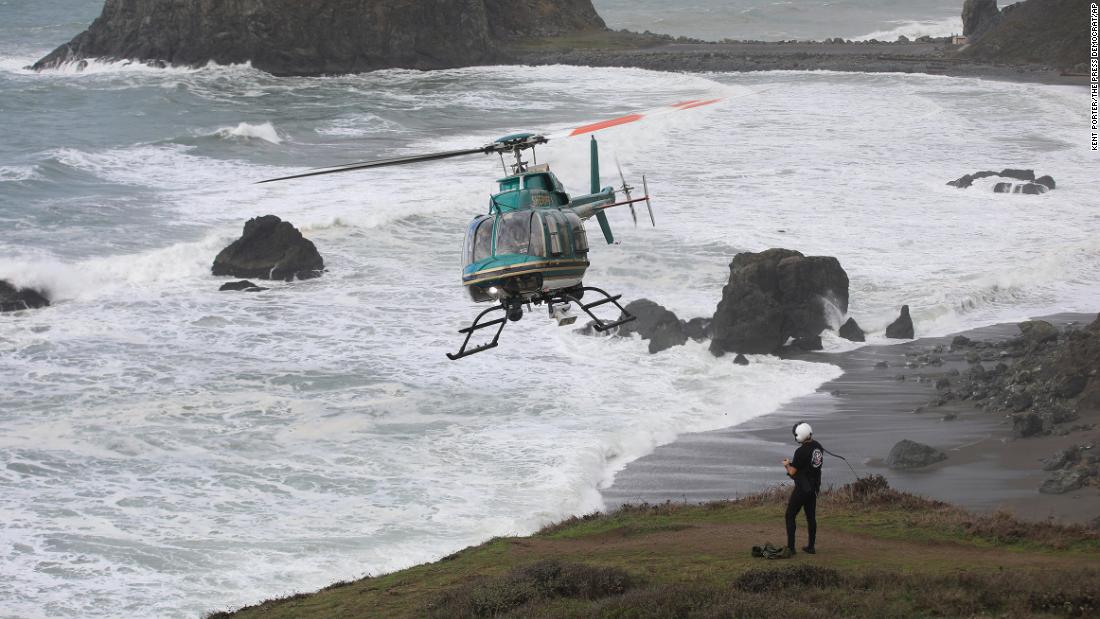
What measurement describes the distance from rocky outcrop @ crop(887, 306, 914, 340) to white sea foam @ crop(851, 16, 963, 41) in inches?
3515

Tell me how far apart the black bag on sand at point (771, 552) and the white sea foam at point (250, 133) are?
159 ft

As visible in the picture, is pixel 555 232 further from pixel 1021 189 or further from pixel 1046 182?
pixel 1046 182

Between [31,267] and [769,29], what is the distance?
343ft

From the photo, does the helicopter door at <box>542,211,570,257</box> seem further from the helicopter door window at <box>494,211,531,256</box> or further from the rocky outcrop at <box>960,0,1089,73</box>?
the rocky outcrop at <box>960,0,1089,73</box>

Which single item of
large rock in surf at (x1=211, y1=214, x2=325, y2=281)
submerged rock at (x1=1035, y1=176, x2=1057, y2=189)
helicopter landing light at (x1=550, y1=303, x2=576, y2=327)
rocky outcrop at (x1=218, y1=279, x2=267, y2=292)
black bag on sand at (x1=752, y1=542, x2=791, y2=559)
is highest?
helicopter landing light at (x1=550, y1=303, x2=576, y2=327)

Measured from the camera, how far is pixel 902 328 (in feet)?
105

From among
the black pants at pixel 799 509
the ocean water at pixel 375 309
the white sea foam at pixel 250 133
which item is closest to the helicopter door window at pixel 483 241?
the ocean water at pixel 375 309

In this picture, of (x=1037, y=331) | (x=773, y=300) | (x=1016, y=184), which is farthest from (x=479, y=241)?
(x=1016, y=184)

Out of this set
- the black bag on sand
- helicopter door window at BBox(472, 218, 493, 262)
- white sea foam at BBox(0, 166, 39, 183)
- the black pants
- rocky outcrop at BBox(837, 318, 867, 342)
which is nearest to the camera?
the black pants

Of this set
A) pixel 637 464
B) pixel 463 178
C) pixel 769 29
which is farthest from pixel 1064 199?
pixel 769 29

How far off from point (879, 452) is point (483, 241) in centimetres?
864

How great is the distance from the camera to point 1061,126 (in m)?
61.3

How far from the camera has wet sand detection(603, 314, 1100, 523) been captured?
19953 millimetres

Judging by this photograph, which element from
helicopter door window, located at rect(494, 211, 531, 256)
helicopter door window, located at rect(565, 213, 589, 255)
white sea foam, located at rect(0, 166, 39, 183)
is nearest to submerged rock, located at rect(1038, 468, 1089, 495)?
helicopter door window, located at rect(565, 213, 589, 255)
